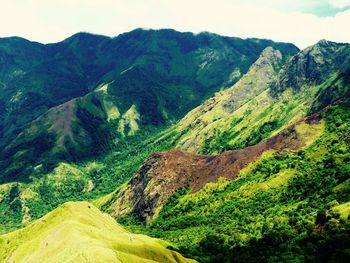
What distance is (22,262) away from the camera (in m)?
198

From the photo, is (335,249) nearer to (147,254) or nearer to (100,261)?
(147,254)

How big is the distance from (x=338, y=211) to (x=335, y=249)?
20.3m

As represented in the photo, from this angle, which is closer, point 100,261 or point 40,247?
point 100,261

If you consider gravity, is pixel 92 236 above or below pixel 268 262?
above

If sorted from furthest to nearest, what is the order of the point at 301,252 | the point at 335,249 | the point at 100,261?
the point at 301,252 < the point at 335,249 < the point at 100,261

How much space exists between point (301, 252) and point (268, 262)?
13134mm

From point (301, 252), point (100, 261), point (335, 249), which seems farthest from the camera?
point (301, 252)

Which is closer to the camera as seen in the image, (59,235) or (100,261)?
(100,261)

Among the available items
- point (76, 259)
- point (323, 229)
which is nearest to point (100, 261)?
point (76, 259)

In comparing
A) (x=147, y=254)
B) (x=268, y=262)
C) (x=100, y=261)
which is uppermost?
(x=100, y=261)

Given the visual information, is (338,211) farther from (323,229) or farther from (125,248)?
(125,248)

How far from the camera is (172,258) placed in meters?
195

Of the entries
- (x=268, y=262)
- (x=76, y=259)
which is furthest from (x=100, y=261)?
(x=268, y=262)

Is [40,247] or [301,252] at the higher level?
[40,247]
